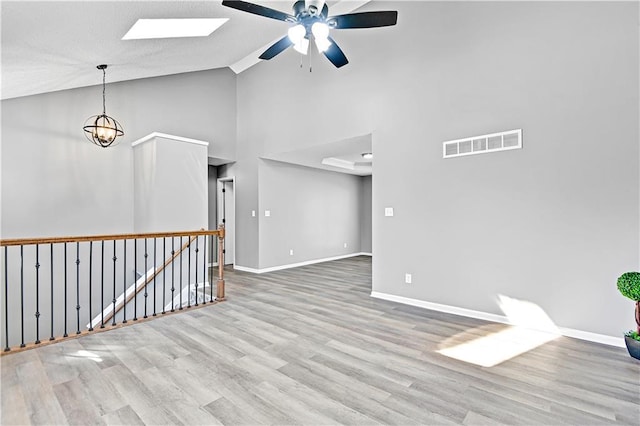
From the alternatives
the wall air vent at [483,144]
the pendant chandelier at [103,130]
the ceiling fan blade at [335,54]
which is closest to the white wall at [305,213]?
the pendant chandelier at [103,130]

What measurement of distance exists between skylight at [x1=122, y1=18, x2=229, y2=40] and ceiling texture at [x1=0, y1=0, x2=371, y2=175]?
0.10 metres

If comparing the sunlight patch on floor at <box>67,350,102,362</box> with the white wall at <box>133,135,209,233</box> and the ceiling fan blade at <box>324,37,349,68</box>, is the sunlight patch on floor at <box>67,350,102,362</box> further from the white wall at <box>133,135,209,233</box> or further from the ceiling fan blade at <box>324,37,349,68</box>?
the ceiling fan blade at <box>324,37,349,68</box>

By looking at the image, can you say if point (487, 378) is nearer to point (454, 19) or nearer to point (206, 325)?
point (206, 325)

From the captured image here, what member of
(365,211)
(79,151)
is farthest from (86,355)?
(365,211)

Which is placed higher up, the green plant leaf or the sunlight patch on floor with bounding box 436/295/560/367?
the green plant leaf

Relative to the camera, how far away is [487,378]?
2.35 meters

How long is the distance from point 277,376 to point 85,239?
2.34 meters

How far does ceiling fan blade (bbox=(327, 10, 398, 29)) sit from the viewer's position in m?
2.76

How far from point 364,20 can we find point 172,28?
2275mm

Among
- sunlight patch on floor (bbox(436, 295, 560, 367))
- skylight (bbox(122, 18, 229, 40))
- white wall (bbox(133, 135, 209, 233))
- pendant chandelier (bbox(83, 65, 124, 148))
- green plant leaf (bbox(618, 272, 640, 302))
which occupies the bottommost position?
sunlight patch on floor (bbox(436, 295, 560, 367))

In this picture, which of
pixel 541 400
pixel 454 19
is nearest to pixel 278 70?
pixel 454 19

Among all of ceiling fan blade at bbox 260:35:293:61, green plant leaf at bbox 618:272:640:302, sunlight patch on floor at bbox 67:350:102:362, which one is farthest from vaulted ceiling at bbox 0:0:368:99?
green plant leaf at bbox 618:272:640:302

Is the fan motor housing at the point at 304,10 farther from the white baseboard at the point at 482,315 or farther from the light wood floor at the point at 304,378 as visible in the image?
the white baseboard at the point at 482,315

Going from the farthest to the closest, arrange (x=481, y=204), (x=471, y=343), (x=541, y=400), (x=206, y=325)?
(x=481, y=204)
(x=206, y=325)
(x=471, y=343)
(x=541, y=400)
